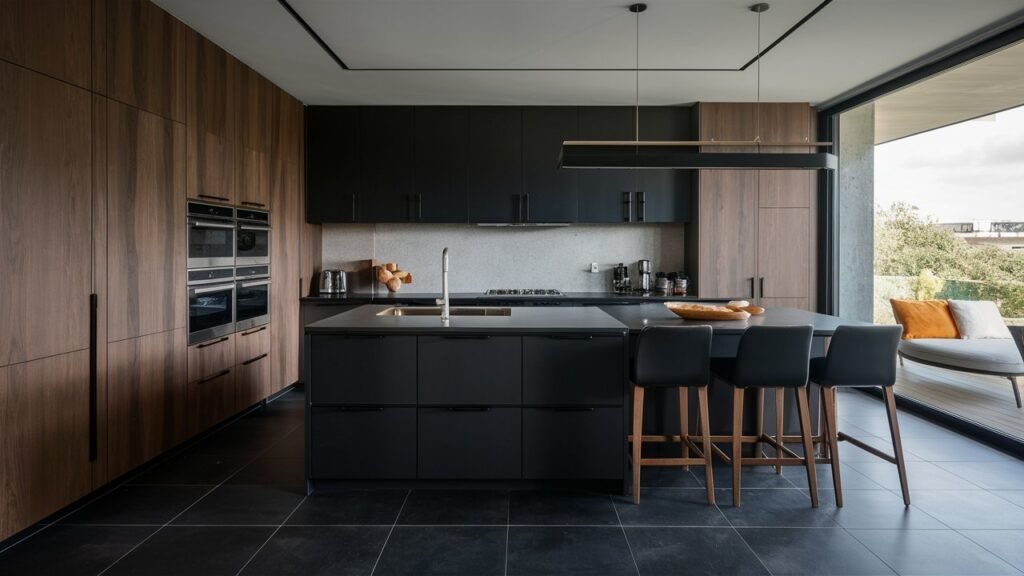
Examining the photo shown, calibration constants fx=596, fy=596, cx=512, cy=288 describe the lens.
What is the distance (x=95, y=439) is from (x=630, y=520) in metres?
2.62

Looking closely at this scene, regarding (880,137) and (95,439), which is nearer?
(95,439)

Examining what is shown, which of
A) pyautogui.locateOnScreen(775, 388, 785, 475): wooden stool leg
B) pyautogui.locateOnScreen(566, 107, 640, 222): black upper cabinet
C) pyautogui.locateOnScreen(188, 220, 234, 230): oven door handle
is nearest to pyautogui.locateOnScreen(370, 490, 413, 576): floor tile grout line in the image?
pyautogui.locateOnScreen(775, 388, 785, 475): wooden stool leg

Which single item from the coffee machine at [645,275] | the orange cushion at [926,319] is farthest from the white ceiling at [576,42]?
the orange cushion at [926,319]

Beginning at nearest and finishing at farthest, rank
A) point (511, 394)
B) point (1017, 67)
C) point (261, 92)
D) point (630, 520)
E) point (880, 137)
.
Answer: point (630, 520) → point (511, 394) → point (1017, 67) → point (261, 92) → point (880, 137)

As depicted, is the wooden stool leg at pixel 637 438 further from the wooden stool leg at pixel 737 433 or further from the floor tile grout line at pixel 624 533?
the wooden stool leg at pixel 737 433

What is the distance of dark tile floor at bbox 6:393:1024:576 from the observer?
2.36 m

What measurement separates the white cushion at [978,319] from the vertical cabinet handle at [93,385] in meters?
5.52

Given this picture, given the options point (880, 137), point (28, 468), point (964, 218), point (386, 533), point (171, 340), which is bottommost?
point (386, 533)

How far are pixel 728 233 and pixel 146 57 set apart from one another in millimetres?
4606

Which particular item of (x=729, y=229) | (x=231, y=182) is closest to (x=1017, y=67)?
(x=729, y=229)

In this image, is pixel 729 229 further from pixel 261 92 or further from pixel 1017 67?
pixel 261 92

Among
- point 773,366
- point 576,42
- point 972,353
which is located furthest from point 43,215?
point 972,353

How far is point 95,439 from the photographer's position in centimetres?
292

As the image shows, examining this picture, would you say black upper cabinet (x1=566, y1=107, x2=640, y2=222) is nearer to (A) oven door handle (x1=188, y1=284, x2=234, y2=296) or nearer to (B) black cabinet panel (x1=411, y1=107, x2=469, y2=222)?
(B) black cabinet panel (x1=411, y1=107, x2=469, y2=222)
